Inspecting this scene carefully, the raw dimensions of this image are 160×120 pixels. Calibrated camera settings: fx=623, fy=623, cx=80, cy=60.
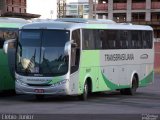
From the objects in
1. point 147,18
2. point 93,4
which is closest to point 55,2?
point 93,4

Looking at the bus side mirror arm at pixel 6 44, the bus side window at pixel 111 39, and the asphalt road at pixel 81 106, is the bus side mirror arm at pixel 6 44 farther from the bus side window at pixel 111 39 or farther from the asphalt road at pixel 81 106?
the bus side window at pixel 111 39

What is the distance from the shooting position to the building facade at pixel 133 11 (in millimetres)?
111963

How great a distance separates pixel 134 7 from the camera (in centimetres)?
11344

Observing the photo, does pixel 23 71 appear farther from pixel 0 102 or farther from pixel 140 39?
pixel 140 39

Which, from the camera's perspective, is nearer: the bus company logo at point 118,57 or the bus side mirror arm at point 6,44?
the bus side mirror arm at point 6,44

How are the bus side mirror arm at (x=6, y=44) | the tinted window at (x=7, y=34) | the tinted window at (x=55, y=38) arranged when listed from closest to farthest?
the tinted window at (x=55, y=38)
the bus side mirror arm at (x=6, y=44)
the tinted window at (x=7, y=34)

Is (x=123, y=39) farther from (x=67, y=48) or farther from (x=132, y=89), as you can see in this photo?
(x=67, y=48)

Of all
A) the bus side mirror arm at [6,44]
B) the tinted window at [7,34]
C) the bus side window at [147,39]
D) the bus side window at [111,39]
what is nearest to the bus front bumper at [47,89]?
the bus side mirror arm at [6,44]

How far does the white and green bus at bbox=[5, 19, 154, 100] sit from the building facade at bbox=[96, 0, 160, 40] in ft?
282

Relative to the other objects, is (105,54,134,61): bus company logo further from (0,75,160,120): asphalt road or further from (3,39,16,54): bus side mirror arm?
(3,39,16,54): bus side mirror arm

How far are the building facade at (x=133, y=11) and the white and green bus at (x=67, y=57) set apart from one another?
85.9 meters

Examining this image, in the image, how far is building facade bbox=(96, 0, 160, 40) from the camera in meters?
112

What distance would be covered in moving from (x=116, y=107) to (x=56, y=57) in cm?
302

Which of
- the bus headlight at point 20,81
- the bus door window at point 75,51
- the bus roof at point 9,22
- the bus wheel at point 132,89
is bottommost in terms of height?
the bus wheel at point 132,89
